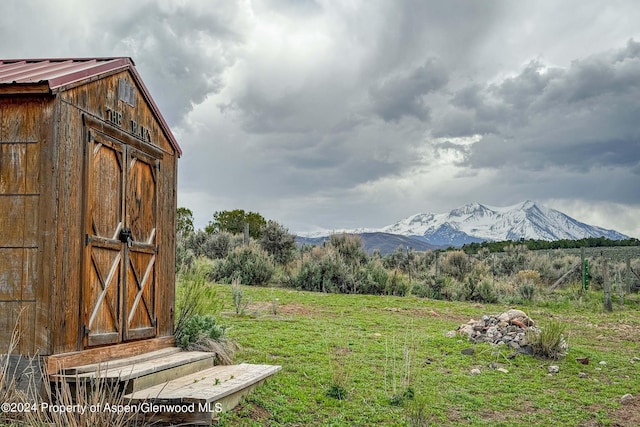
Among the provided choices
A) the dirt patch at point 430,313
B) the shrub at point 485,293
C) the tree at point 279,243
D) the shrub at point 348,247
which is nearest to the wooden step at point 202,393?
the dirt patch at point 430,313

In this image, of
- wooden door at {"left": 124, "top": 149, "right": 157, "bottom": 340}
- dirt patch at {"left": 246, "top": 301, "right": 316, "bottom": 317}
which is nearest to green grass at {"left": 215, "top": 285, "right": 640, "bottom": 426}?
dirt patch at {"left": 246, "top": 301, "right": 316, "bottom": 317}

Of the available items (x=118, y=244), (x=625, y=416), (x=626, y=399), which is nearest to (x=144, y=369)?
(x=118, y=244)

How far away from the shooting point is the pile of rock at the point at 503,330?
10695 mm

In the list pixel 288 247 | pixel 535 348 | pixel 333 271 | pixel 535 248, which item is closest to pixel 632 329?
pixel 535 348

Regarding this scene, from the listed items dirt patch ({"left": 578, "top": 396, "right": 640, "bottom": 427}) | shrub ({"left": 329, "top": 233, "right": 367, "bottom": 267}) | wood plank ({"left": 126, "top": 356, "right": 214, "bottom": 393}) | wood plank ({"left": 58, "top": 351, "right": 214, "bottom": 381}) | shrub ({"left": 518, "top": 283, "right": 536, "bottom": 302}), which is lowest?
dirt patch ({"left": 578, "top": 396, "right": 640, "bottom": 427})

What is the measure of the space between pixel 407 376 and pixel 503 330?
14.0 feet

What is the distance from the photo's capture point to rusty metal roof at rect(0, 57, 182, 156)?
6.18 meters

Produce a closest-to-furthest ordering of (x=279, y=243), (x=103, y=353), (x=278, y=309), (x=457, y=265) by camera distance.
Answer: (x=103, y=353) < (x=278, y=309) < (x=279, y=243) < (x=457, y=265)

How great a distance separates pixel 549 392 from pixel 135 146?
6.65 metres

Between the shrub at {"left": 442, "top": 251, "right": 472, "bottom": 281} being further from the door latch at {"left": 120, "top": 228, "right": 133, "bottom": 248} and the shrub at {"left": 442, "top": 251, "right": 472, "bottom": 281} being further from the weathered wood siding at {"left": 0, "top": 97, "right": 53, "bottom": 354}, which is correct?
the weathered wood siding at {"left": 0, "top": 97, "right": 53, "bottom": 354}

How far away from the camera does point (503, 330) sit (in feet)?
36.8

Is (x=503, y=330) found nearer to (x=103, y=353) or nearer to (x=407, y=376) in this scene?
(x=407, y=376)

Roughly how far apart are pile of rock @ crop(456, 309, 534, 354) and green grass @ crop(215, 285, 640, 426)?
1.08ft

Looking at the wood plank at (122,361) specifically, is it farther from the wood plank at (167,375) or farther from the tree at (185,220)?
the tree at (185,220)
